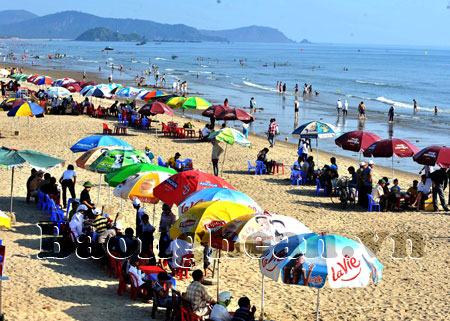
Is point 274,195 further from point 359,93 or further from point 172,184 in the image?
point 359,93

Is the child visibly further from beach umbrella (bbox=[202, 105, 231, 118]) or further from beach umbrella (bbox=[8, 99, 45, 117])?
beach umbrella (bbox=[202, 105, 231, 118])

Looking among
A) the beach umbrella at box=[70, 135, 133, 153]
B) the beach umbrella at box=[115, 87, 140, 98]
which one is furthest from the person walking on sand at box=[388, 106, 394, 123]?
the beach umbrella at box=[70, 135, 133, 153]

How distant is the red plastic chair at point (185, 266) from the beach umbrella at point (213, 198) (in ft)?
2.67

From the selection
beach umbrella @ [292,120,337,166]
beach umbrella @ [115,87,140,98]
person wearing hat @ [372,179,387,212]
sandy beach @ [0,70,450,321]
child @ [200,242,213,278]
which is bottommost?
sandy beach @ [0,70,450,321]

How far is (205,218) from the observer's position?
31.3ft

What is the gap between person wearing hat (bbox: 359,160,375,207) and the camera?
1698 centimetres

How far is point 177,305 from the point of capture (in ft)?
29.1

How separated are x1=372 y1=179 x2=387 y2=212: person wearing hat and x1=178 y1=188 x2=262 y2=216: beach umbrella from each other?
23.3 ft

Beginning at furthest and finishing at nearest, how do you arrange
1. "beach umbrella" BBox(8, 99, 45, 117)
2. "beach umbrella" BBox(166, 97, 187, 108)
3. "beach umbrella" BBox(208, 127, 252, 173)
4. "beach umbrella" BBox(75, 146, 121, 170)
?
"beach umbrella" BBox(166, 97, 187, 108) → "beach umbrella" BBox(8, 99, 45, 117) → "beach umbrella" BBox(208, 127, 252, 173) → "beach umbrella" BBox(75, 146, 121, 170)

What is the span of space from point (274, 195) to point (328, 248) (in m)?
10.4

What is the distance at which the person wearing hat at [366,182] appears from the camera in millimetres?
16984

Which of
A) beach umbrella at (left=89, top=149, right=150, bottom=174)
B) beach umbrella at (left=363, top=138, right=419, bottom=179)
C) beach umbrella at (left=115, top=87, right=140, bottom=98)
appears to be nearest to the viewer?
beach umbrella at (left=89, top=149, right=150, bottom=174)

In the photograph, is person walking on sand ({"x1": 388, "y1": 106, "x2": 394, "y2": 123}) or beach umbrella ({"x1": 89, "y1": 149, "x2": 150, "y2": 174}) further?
person walking on sand ({"x1": 388, "y1": 106, "x2": 394, "y2": 123})

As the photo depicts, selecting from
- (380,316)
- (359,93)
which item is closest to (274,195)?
(380,316)
